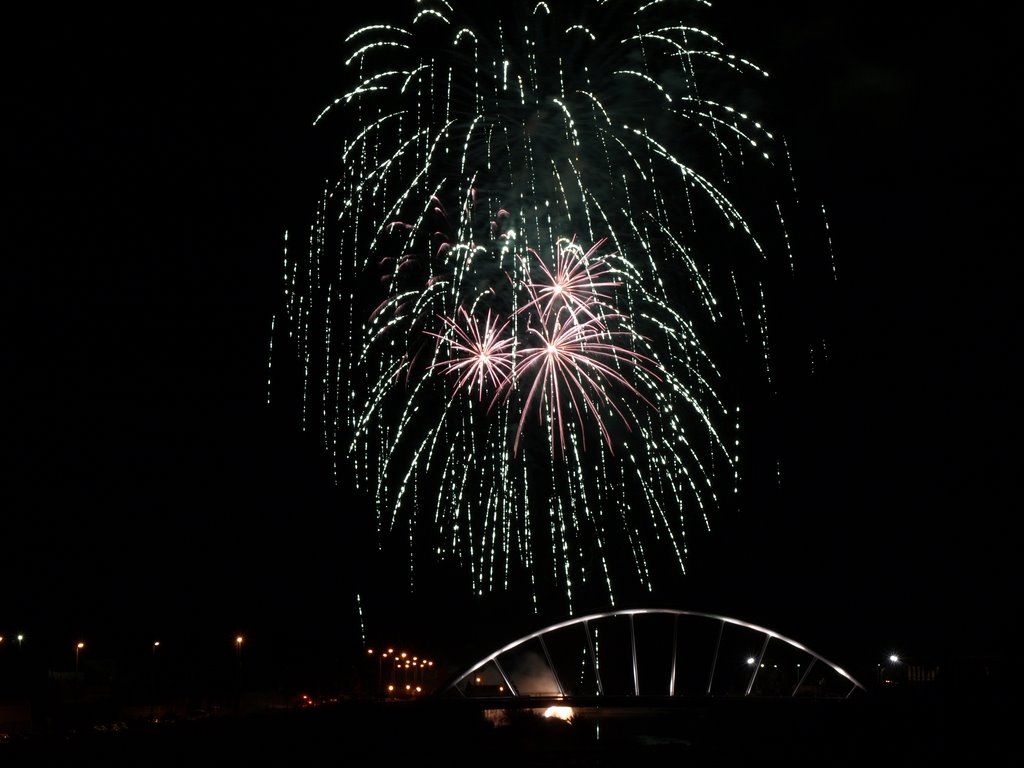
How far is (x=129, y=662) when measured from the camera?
3019 inches

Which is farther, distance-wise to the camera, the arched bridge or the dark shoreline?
the arched bridge

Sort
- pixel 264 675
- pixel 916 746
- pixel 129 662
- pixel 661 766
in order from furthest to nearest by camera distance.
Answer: pixel 264 675, pixel 129 662, pixel 661 766, pixel 916 746

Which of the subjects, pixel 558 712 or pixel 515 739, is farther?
pixel 558 712

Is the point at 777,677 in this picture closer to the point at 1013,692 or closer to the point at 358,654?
the point at 358,654

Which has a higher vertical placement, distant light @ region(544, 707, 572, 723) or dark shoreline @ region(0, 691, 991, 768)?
distant light @ region(544, 707, 572, 723)

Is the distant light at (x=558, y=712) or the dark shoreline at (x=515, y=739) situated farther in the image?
the distant light at (x=558, y=712)

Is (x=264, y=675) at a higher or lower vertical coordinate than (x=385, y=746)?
higher

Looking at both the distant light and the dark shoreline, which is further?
the distant light

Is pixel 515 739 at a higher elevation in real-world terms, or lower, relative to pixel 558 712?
lower

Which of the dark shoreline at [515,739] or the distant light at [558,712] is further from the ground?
the distant light at [558,712]

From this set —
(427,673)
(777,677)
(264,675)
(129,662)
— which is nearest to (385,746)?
(129,662)

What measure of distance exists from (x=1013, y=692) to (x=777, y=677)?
366 ft

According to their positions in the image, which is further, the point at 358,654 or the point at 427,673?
the point at 427,673

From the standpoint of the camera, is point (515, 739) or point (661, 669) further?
point (661, 669)
